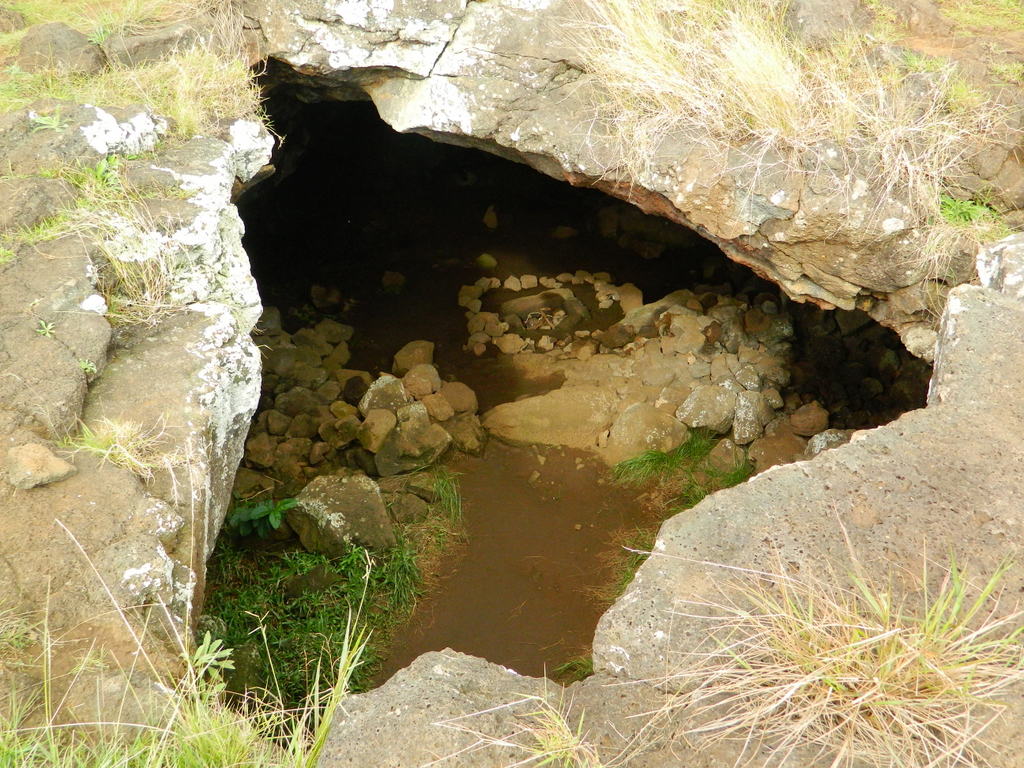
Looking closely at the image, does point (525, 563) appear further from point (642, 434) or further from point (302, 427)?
point (302, 427)

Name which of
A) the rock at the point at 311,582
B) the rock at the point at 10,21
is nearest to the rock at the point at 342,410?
the rock at the point at 311,582

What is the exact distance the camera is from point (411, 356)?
663cm

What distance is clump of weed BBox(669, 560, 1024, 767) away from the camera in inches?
81.7

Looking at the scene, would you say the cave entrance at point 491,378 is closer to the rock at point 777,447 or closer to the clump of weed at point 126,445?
the rock at point 777,447

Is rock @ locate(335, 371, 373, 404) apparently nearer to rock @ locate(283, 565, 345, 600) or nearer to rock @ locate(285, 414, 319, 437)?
rock @ locate(285, 414, 319, 437)

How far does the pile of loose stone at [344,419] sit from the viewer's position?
572 cm

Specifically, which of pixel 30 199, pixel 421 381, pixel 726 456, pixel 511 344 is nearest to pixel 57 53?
pixel 30 199

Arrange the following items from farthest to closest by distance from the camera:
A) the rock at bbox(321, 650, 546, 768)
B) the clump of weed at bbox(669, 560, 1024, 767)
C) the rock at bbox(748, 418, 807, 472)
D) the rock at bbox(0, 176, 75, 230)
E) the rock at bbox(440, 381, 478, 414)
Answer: the rock at bbox(440, 381, 478, 414) → the rock at bbox(748, 418, 807, 472) → the rock at bbox(0, 176, 75, 230) → the rock at bbox(321, 650, 546, 768) → the clump of weed at bbox(669, 560, 1024, 767)

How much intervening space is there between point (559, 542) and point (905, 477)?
285cm

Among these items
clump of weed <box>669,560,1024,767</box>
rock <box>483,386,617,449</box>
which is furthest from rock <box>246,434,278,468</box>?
clump of weed <box>669,560,1024,767</box>

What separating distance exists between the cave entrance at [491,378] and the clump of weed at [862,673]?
2467 millimetres

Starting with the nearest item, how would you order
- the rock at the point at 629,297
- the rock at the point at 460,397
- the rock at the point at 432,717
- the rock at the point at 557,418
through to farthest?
the rock at the point at 432,717 < the rock at the point at 557,418 < the rock at the point at 460,397 < the rock at the point at 629,297

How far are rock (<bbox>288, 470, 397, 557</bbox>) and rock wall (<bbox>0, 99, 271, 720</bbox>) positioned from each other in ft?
5.38

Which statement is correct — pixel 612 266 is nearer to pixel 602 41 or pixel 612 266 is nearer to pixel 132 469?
pixel 602 41
